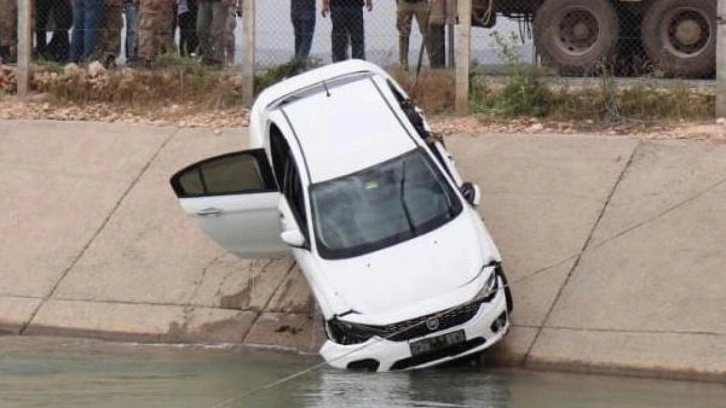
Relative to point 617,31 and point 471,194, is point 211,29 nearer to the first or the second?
point 617,31

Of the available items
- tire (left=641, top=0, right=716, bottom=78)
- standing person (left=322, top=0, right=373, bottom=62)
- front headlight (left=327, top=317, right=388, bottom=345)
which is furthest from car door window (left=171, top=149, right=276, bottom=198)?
tire (left=641, top=0, right=716, bottom=78)

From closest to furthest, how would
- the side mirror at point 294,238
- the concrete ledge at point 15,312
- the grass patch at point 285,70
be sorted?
the side mirror at point 294,238 → the concrete ledge at point 15,312 → the grass patch at point 285,70

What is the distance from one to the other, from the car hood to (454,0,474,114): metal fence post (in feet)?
16.9

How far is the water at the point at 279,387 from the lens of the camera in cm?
1378

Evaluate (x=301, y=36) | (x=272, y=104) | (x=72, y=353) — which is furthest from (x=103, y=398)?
(x=301, y=36)

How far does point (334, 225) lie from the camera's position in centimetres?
1534

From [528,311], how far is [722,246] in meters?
1.81

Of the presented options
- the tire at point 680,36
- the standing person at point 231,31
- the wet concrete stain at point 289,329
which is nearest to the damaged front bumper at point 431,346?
the wet concrete stain at point 289,329

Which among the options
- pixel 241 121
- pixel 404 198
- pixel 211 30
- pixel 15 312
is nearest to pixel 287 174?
pixel 404 198

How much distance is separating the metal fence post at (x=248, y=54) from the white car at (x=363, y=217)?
418 cm

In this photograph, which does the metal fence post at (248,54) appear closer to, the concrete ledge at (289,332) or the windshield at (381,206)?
the concrete ledge at (289,332)

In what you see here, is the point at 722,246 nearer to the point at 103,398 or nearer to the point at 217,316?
the point at 217,316

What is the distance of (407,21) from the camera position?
816 inches

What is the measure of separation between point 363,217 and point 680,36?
6370 millimetres
